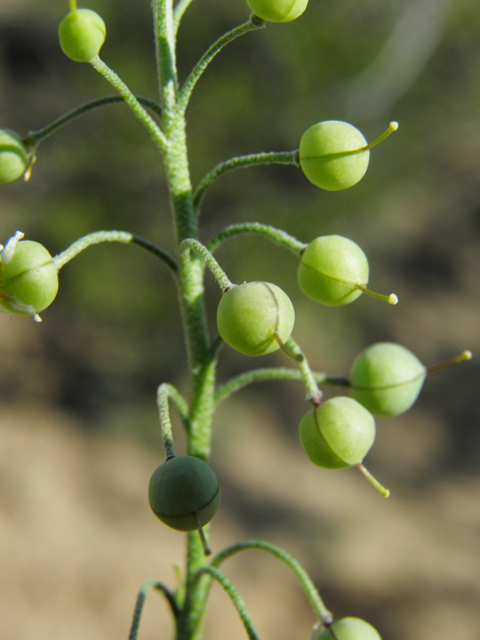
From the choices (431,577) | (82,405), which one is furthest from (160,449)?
(431,577)

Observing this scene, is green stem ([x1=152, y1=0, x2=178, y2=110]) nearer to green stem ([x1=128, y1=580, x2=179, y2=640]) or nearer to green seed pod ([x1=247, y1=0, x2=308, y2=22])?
green seed pod ([x1=247, y1=0, x2=308, y2=22])

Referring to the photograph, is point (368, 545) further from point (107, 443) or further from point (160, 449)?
point (107, 443)

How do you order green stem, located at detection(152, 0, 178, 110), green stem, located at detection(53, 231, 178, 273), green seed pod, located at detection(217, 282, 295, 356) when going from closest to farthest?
green seed pod, located at detection(217, 282, 295, 356), green stem, located at detection(53, 231, 178, 273), green stem, located at detection(152, 0, 178, 110)

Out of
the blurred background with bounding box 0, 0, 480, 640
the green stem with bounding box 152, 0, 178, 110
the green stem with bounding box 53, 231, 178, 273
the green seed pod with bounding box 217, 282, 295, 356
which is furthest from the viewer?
the blurred background with bounding box 0, 0, 480, 640

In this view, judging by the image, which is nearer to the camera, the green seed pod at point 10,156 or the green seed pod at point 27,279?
the green seed pod at point 27,279

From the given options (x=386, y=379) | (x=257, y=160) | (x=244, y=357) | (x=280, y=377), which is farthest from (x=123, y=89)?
(x=244, y=357)

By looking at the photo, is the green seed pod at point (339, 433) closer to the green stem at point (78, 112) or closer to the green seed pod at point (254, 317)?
the green seed pod at point (254, 317)

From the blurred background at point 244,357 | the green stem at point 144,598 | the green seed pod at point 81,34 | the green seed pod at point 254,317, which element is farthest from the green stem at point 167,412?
the blurred background at point 244,357

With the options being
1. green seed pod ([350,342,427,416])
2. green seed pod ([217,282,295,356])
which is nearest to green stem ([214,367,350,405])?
green seed pod ([350,342,427,416])
